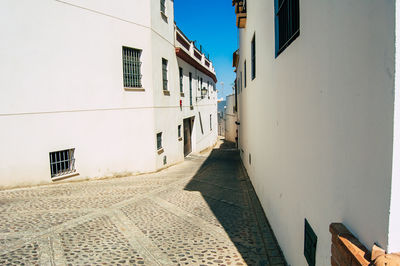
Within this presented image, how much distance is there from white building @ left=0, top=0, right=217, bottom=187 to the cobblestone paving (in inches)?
48.7

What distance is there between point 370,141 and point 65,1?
10.1 metres

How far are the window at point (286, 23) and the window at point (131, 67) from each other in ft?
24.8

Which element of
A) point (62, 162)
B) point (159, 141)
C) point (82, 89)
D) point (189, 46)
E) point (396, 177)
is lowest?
point (62, 162)

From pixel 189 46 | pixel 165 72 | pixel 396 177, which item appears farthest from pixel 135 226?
pixel 189 46

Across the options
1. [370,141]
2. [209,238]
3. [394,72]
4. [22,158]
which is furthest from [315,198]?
[22,158]

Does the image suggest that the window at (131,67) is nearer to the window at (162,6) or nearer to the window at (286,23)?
the window at (162,6)

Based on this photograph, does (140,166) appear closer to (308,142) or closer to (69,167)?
(69,167)

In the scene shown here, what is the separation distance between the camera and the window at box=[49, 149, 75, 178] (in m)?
9.07

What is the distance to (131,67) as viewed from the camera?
35.9ft

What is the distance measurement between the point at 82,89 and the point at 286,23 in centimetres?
775

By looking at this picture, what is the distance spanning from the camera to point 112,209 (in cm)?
656

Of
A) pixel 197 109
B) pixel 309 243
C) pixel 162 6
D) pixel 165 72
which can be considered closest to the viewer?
pixel 309 243

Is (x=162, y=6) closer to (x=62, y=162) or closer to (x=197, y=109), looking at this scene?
(x=62, y=162)

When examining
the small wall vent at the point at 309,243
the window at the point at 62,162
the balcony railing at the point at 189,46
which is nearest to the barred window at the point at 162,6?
the balcony railing at the point at 189,46
